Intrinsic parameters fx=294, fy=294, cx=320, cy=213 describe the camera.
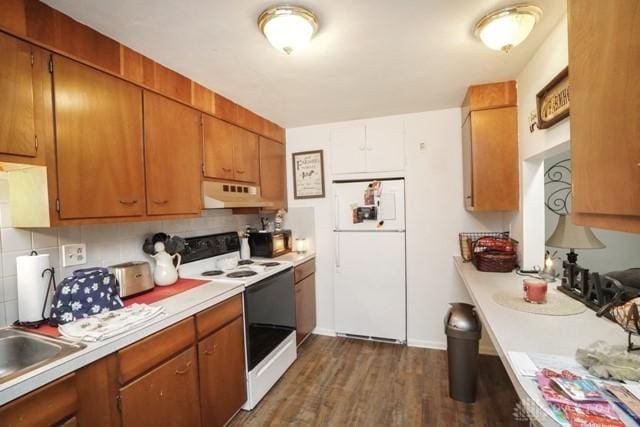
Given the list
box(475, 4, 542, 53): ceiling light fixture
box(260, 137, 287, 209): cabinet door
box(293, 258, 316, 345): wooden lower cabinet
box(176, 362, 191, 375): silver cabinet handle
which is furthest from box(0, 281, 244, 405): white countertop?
box(475, 4, 542, 53): ceiling light fixture

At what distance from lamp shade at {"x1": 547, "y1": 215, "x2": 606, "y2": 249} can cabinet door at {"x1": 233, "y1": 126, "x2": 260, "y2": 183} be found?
7.76 ft

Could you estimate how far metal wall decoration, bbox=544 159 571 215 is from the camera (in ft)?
9.51

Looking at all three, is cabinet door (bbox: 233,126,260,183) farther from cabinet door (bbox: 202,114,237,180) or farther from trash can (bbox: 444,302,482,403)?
trash can (bbox: 444,302,482,403)

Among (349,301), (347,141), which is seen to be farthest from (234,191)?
(349,301)

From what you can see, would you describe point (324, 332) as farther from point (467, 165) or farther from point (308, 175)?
point (467, 165)

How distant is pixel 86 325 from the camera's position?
1274 millimetres

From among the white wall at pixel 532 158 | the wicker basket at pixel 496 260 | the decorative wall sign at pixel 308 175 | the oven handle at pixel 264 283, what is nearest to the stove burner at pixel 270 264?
the oven handle at pixel 264 283

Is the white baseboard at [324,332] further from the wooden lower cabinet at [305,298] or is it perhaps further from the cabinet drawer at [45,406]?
the cabinet drawer at [45,406]

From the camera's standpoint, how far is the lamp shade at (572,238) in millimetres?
1909

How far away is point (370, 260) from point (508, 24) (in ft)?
7.02

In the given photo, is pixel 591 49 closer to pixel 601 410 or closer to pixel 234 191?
pixel 601 410

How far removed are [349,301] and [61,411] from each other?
2.40 metres

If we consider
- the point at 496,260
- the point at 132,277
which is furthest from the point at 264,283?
the point at 496,260

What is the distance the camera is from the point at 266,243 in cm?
290
